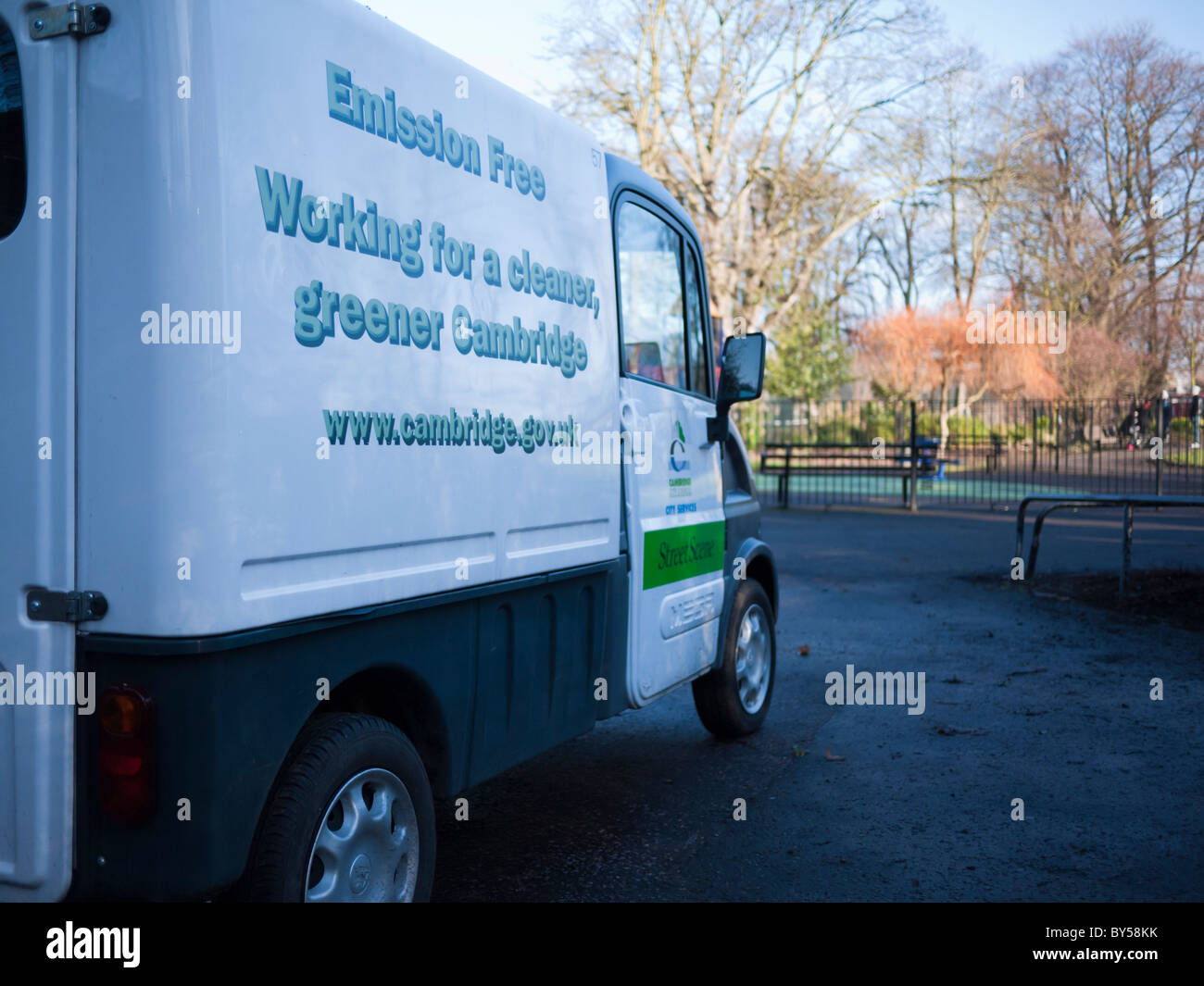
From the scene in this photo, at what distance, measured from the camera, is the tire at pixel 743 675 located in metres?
5.71

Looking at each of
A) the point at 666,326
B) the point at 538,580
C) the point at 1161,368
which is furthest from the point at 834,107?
the point at 538,580

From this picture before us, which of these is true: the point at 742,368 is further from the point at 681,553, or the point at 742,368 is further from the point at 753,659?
the point at 753,659

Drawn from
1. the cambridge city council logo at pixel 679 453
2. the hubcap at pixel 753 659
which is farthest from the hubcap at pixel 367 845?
the hubcap at pixel 753 659

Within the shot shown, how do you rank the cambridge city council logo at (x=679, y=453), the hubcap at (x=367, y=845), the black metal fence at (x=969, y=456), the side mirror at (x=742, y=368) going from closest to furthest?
the hubcap at (x=367, y=845), the cambridge city council logo at (x=679, y=453), the side mirror at (x=742, y=368), the black metal fence at (x=969, y=456)

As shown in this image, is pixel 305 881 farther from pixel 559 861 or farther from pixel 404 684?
pixel 559 861

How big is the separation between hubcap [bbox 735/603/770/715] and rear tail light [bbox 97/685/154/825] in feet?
11.8

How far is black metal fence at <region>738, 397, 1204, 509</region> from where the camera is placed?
75.3 feet

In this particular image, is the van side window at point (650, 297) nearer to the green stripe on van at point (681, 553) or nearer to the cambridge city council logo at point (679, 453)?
the cambridge city council logo at point (679, 453)

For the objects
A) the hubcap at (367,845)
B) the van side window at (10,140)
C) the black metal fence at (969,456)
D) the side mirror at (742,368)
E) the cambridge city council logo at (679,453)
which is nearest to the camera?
the van side window at (10,140)

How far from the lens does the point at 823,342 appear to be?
1693 inches

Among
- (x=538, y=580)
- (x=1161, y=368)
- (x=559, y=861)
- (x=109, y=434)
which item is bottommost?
(x=559, y=861)

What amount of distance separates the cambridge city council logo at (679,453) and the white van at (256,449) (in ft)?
4.32

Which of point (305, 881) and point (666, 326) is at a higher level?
A: point (666, 326)

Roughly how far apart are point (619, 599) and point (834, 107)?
25.5 meters
